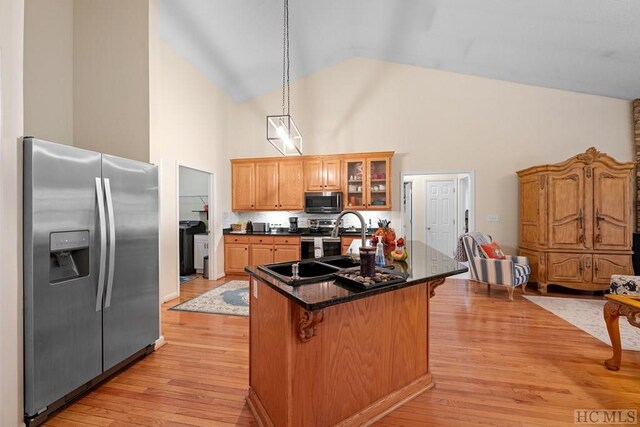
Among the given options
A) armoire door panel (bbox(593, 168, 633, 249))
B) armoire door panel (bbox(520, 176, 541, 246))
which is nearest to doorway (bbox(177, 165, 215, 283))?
armoire door panel (bbox(520, 176, 541, 246))

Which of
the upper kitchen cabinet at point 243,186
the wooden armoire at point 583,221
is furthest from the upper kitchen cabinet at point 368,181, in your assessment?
the wooden armoire at point 583,221

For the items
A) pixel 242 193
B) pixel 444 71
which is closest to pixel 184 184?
pixel 242 193

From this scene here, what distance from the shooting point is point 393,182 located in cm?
546

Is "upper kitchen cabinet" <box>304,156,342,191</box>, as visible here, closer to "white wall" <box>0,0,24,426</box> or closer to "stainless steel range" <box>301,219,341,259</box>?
"stainless steel range" <box>301,219,341,259</box>

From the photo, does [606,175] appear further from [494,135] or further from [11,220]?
[11,220]

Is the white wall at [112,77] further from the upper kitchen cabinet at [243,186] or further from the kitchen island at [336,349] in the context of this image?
the upper kitchen cabinet at [243,186]

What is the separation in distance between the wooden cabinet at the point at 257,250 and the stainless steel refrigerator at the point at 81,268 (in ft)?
9.20

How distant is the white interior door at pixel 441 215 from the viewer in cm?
655

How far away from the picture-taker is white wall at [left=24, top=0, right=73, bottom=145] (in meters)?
Result: 2.52

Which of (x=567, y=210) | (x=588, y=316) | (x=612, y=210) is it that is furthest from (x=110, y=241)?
(x=612, y=210)

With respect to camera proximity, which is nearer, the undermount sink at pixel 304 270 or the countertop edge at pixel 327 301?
the countertop edge at pixel 327 301

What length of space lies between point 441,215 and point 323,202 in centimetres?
306

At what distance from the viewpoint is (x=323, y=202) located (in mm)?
5363

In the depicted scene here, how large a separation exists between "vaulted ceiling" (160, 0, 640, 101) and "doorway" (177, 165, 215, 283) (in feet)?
6.77
